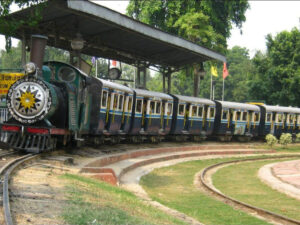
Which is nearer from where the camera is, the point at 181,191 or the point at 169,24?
the point at 181,191

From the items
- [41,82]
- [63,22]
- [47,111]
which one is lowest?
[47,111]

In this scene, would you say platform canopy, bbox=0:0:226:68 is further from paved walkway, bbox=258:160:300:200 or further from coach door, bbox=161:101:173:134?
paved walkway, bbox=258:160:300:200

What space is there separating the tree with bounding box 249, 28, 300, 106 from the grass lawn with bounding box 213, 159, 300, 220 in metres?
22.6

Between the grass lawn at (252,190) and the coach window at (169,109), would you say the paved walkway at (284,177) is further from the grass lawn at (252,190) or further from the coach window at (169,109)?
the coach window at (169,109)

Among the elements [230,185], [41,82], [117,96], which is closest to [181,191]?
[230,185]

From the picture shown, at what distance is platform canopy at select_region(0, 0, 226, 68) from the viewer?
17078 millimetres

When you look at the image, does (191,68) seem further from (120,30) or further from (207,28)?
(120,30)

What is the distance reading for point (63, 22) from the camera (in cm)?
1936

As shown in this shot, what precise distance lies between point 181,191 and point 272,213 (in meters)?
4.22

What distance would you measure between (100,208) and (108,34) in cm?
1506

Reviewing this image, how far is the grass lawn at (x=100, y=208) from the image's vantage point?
650cm

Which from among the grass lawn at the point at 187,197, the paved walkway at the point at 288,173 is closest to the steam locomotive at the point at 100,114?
the grass lawn at the point at 187,197

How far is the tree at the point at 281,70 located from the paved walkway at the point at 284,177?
2149 cm

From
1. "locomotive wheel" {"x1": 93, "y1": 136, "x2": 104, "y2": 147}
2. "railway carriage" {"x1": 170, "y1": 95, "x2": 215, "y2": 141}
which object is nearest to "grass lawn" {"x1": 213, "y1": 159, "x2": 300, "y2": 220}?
"locomotive wheel" {"x1": 93, "y1": 136, "x2": 104, "y2": 147}
